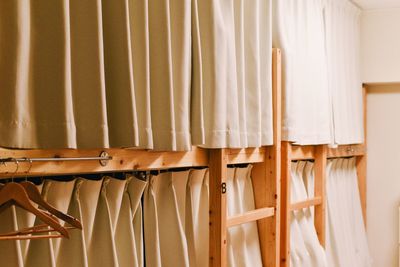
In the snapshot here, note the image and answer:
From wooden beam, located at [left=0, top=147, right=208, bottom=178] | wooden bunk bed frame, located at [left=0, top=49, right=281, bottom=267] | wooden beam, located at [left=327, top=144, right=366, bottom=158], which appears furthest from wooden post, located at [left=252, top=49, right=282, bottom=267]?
wooden beam, located at [left=327, top=144, right=366, bottom=158]

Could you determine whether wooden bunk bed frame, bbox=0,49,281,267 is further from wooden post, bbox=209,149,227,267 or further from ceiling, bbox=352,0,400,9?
ceiling, bbox=352,0,400,9

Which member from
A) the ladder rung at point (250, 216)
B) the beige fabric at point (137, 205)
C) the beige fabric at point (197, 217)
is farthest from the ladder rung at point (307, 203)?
the beige fabric at point (137, 205)

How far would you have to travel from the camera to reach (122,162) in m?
1.76

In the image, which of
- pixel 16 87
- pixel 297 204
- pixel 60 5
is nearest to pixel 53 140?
pixel 16 87

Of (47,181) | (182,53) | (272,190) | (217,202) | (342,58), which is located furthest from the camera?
(342,58)

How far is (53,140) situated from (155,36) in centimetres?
60

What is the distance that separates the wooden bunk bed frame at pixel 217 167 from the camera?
1473 millimetres

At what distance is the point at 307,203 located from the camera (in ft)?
10.8

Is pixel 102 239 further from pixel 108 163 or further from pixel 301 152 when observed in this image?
pixel 301 152

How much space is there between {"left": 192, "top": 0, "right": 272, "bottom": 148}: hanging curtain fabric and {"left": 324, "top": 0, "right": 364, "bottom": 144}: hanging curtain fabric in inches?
46.9

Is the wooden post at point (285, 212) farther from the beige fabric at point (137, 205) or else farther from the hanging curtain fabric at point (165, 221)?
the beige fabric at point (137, 205)

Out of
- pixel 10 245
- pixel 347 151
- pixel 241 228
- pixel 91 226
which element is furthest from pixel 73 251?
pixel 347 151

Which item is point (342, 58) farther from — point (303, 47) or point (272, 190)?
point (272, 190)

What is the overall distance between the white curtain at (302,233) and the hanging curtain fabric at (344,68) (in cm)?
46
